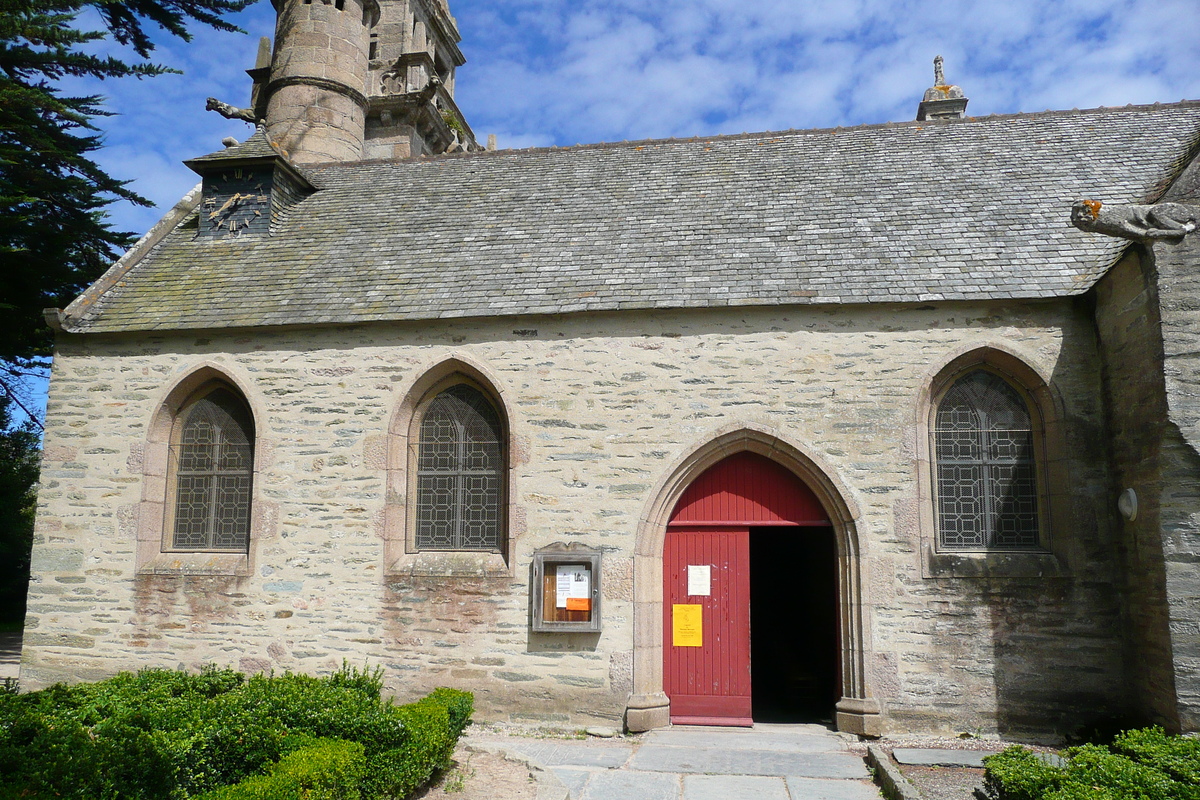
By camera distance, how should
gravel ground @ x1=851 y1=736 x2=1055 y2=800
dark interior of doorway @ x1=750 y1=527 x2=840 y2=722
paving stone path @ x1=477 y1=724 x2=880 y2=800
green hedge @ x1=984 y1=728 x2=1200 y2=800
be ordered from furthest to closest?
1. dark interior of doorway @ x1=750 y1=527 x2=840 y2=722
2. paving stone path @ x1=477 y1=724 x2=880 y2=800
3. gravel ground @ x1=851 y1=736 x2=1055 y2=800
4. green hedge @ x1=984 y1=728 x2=1200 y2=800

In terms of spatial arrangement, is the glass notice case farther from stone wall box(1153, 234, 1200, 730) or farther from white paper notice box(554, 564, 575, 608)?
stone wall box(1153, 234, 1200, 730)

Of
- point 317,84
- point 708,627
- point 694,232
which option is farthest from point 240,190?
point 708,627

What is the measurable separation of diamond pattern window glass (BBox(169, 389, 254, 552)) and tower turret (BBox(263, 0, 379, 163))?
7.49 meters

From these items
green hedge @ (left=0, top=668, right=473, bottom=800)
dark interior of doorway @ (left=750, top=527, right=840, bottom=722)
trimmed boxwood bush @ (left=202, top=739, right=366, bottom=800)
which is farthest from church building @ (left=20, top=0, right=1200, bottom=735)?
trimmed boxwood bush @ (left=202, top=739, right=366, bottom=800)

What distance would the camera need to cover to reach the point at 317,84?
54.4 ft

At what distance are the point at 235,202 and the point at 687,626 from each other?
8913 millimetres

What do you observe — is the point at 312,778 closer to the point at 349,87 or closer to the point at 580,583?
the point at 580,583

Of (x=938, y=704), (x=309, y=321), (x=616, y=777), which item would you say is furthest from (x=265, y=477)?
(x=938, y=704)

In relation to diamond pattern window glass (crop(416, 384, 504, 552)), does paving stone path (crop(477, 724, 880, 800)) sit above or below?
below

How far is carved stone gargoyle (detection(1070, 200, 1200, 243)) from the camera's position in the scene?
7383 mm

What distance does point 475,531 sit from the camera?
969 centimetres

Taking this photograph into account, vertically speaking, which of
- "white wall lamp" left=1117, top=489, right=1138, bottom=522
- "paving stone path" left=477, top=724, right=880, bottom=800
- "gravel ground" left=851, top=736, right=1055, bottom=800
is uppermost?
"white wall lamp" left=1117, top=489, right=1138, bottom=522

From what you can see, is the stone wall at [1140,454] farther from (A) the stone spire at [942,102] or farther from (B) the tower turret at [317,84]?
(B) the tower turret at [317,84]

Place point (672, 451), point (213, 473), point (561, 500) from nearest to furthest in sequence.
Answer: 1. point (672, 451)
2. point (561, 500)
3. point (213, 473)
